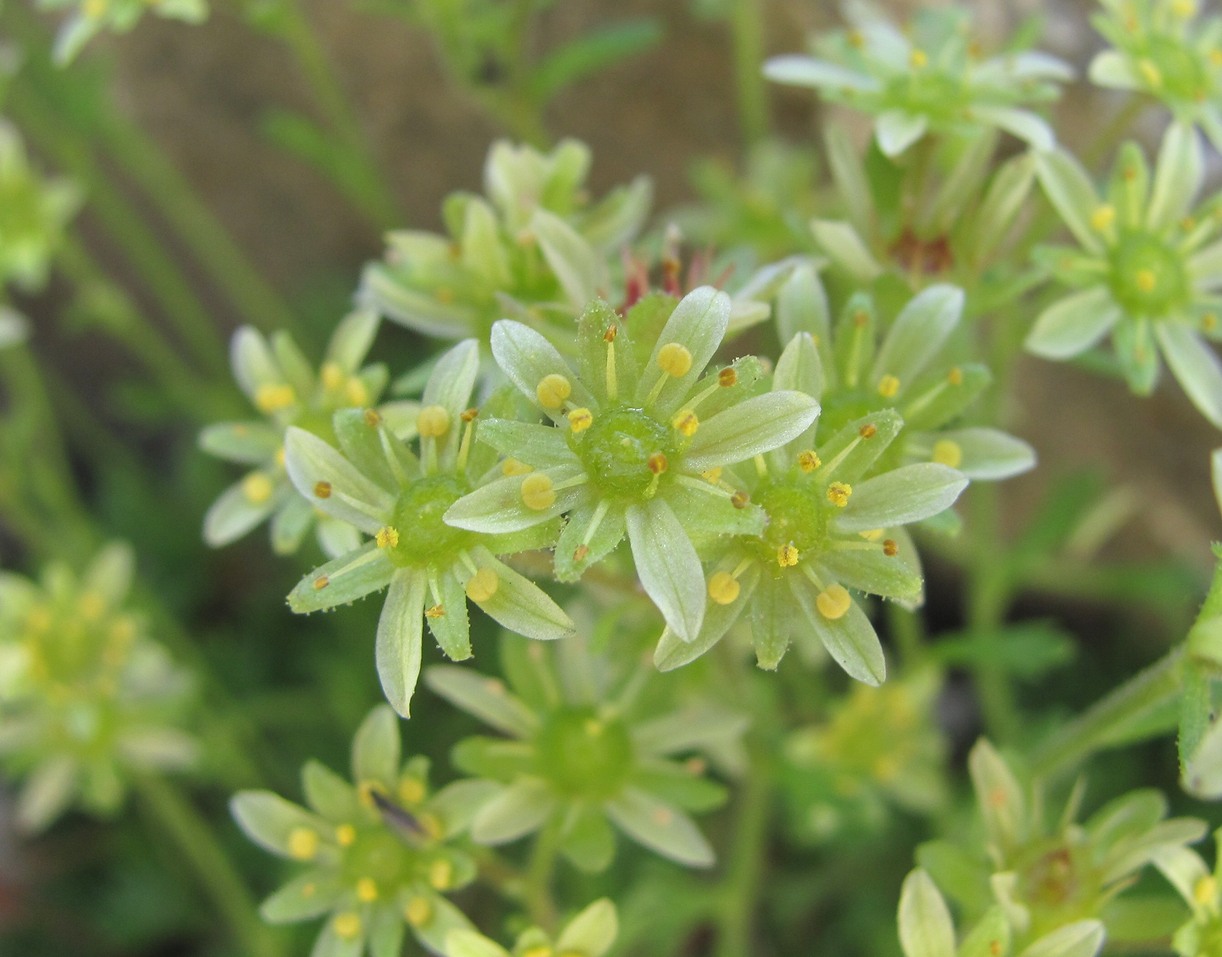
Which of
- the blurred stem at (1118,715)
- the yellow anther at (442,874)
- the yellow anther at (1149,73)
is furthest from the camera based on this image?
the yellow anther at (1149,73)

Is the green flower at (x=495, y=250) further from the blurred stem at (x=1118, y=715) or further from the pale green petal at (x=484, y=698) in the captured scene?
the blurred stem at (x=1118, y=715)

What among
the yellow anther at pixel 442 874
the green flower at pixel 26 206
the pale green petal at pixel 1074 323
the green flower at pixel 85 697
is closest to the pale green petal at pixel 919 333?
the pale green petal at pixel 1074 323

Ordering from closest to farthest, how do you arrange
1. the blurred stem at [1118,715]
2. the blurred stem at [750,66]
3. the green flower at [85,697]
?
the blurred stem at [1118,715], the green flower at [85,697], the blurred stem at [750,66]

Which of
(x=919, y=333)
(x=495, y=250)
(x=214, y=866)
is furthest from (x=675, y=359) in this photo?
(x=214, y=866)

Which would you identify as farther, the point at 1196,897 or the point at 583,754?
the point at 583,754

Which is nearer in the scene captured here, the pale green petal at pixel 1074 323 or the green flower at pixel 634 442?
the green flower at pixel 634 442

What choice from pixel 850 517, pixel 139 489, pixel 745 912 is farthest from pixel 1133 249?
pixel 139 489

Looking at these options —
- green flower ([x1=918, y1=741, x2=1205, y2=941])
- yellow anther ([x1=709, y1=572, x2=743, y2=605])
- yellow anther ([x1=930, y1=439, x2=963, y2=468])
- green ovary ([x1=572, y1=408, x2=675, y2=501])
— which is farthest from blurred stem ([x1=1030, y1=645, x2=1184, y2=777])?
green ovary ([x1=572, y1=408, x2=675, y2=501])

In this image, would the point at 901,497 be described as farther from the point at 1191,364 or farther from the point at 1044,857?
the point at 1191,364
